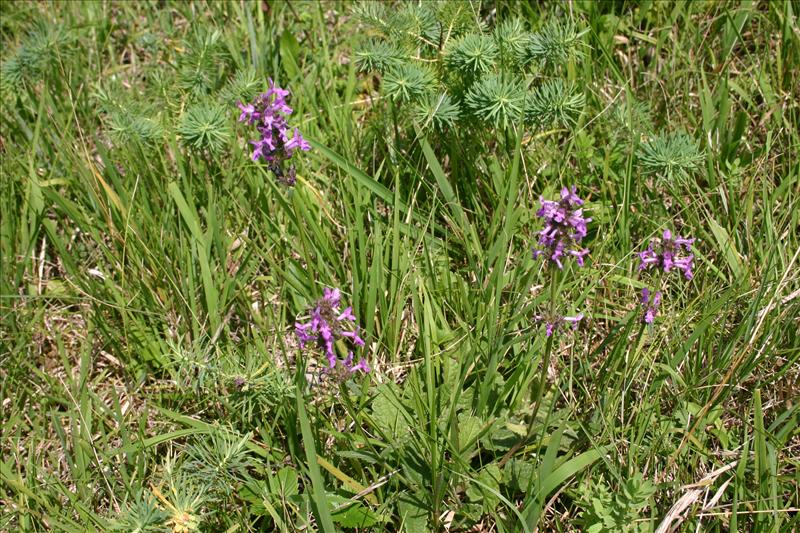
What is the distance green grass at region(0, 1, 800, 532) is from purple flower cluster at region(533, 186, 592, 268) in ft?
1.51

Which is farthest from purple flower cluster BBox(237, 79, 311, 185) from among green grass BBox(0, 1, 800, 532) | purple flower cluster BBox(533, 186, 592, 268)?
purple flower cluster BBox(533, 186, 592, 268)

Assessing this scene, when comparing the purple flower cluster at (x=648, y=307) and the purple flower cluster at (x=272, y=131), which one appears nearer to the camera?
the purple flower cluster at (x=648, y=307)

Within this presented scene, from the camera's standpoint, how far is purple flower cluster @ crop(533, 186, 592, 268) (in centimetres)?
191

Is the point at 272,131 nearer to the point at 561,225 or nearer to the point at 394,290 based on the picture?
the point at 394,290

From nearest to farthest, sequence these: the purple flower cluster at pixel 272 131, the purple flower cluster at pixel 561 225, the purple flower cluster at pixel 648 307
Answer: the purple flower cluster at pixel 561 225, the purple flower cluster at pixel 648 307, the purple flower cluster at pixel 272 131

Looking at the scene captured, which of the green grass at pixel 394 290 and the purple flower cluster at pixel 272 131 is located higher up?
the purple flower cluster at pixel 272 131

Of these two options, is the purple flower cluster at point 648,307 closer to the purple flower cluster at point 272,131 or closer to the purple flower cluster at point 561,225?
the purple flower cluster at point 561,225

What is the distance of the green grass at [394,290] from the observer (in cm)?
235

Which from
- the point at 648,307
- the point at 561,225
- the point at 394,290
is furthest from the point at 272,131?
the point at 648,307

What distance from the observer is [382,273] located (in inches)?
106

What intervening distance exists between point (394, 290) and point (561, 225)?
0.93 m

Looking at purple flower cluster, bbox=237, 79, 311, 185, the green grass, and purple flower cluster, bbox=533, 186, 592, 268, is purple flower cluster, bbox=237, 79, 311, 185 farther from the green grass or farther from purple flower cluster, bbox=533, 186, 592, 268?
purple flower cluster, bbox=533, 186, 592, 268

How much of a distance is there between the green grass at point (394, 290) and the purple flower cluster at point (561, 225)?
0.46 metres

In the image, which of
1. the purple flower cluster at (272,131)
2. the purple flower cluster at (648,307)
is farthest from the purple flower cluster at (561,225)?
the purple flower cluster at (272,131)
